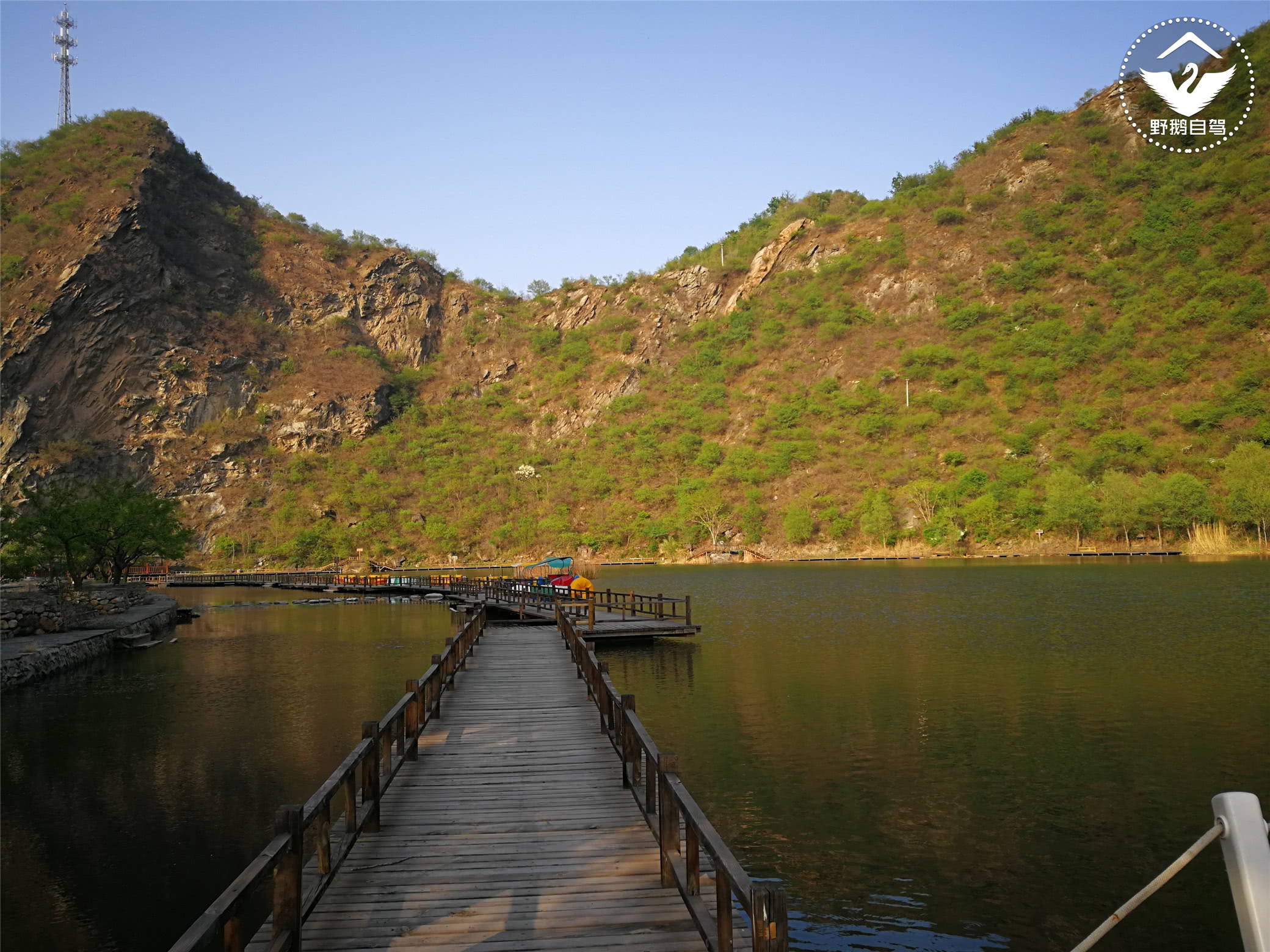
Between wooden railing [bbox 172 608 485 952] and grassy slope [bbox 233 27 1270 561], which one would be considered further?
grassy slope [bbox 233 27 1270 561]

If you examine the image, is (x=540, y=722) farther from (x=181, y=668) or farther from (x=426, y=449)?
(x=426, y=449)

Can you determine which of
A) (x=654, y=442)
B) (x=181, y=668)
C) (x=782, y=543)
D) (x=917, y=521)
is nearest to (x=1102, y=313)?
(x=917, y=521)

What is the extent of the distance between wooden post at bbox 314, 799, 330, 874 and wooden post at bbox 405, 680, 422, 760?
4380 millimetres

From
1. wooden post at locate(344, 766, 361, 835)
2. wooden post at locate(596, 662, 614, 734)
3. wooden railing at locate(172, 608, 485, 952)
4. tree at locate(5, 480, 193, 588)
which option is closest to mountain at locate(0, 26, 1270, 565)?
tree at locate(5, 480, 193, 588)

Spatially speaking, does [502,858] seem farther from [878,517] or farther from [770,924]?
[878,517]

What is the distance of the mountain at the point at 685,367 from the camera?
88.7 m

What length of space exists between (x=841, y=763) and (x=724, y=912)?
10679mm

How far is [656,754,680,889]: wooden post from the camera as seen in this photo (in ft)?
23.7

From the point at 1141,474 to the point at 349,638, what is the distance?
243 ft

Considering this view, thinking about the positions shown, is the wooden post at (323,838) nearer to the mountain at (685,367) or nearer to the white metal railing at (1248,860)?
the white metal railing at (1248,860)

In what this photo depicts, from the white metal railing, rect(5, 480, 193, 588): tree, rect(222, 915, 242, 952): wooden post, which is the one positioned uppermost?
rect(5, 480, 193, 588): tree

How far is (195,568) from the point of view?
95.2 meters

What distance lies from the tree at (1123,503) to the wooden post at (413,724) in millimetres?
75684

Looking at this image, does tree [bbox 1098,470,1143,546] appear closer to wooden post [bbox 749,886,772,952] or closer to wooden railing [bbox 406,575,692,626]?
wooden railing [bbox 406,575,692,626]
